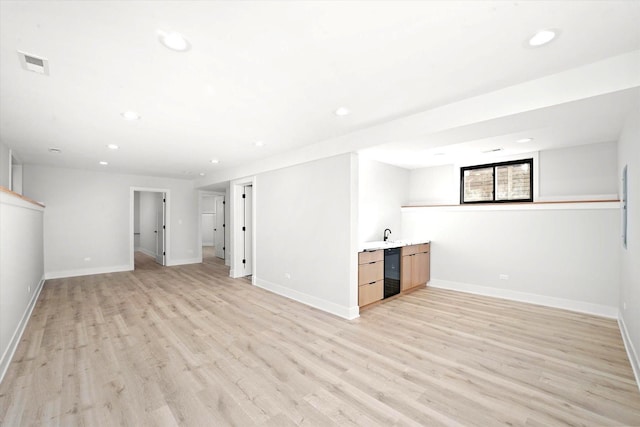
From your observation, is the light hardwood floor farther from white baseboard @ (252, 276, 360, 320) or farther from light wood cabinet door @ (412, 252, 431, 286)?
light wood cabinet door @ (412, 252, 431, 286)

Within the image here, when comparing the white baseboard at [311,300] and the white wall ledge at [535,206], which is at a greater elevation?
the white wall ledge at [535,206]

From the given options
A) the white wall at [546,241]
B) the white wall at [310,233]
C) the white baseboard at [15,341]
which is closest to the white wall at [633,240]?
the white wall at [546,241]

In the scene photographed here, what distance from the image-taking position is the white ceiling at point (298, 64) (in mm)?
1553

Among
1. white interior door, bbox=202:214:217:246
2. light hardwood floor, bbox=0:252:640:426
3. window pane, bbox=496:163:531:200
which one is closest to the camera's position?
light hardwood floor, bbox=0:252:640:426

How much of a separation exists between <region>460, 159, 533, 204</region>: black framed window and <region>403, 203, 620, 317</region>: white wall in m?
0.37

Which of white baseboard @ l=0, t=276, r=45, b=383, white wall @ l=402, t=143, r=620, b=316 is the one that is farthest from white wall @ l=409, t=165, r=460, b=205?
white baseboard @ l=0, t=276, r=45, b=383

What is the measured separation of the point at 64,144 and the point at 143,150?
1066 millimetres

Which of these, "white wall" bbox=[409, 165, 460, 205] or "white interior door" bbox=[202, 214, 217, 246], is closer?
"white wall" bbox=[409, 165, 460, 205]

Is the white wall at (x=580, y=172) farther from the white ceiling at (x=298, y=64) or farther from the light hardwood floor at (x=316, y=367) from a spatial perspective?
the light hardwood floor at (x=316, y=367)

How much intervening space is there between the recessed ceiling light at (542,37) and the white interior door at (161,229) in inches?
339

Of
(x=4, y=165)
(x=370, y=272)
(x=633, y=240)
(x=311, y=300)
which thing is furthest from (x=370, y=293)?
(x=4, y=165)

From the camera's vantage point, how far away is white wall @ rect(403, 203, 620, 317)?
3746 mm

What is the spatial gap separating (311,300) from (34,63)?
3.98m

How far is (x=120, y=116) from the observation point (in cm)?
312
